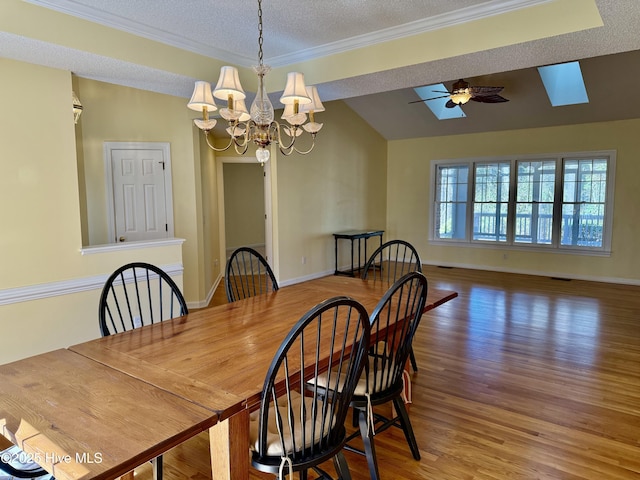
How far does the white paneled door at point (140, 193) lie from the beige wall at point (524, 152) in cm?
517

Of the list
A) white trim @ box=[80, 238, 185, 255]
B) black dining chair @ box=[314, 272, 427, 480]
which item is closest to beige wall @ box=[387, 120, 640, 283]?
white trim @ box=[80, 238, 185, 255]

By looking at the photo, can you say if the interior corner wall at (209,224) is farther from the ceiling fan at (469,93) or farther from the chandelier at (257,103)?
the ceiling fan at (469,93)

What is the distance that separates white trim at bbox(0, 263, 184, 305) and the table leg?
2458 mm

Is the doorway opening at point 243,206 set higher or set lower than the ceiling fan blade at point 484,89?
lower

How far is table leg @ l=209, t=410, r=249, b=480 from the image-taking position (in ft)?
4.46

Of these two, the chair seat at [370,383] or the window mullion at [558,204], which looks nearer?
the chair seat at [370,383]

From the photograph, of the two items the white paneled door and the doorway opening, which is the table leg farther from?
the doorway opening

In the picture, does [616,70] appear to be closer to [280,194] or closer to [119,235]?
[280,194]

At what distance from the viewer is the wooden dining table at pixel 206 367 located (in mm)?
1310

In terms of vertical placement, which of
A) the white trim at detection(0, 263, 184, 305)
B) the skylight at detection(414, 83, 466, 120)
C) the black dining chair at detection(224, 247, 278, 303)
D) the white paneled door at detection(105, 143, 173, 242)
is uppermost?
the skylight at detection(414, 83, 466, 120)

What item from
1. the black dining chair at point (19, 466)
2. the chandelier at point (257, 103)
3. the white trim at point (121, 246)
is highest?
the chandelier at point (257, 103)

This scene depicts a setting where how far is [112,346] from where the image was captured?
1864mm

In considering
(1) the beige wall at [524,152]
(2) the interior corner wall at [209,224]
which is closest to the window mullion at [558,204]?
(1) the beige wall at [524,152]

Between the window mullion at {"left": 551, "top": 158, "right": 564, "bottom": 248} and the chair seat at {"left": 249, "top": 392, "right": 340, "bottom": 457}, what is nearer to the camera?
the chair seat at {"left": 249, "top": 392, "right": 340, "bottom": 457}
